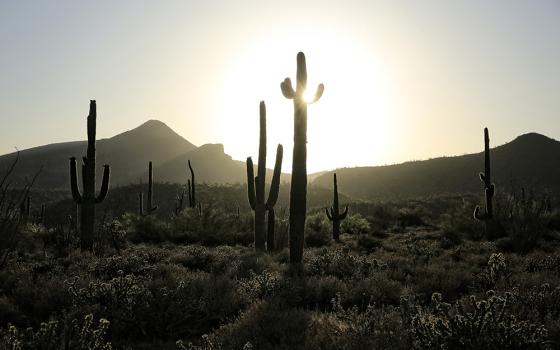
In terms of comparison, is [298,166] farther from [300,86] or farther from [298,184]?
[300,86]

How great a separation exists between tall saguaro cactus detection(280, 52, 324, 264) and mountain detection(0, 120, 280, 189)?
92.8 metres

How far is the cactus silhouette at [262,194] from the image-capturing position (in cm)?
1709

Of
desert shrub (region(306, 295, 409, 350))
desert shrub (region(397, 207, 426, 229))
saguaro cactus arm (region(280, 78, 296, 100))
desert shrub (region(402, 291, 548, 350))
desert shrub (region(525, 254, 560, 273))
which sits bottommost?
desert shrub (region(397, 207, 426, 229))

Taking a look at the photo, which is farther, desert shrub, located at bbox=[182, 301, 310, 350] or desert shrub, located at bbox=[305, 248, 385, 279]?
desert shrub, located at bbox=[305, 248, 385, 279]

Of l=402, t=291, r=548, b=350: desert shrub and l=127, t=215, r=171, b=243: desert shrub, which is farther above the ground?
l=402, t=291, r=548, b=350: desert shrub

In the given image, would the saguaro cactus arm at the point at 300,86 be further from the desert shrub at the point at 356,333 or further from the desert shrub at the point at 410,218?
the desert shrub at the point at 410,218

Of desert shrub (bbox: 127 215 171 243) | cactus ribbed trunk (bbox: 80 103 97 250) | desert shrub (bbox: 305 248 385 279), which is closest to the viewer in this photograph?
desert shrub (bbox: 305 248 385 279)

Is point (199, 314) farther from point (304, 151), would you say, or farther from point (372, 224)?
point (372, 224)

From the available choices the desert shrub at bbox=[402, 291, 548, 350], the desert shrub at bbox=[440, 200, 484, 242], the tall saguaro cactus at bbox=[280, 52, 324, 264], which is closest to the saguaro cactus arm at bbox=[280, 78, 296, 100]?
the tall saguaro cactus at bbox=[280, 52, 324, 264]

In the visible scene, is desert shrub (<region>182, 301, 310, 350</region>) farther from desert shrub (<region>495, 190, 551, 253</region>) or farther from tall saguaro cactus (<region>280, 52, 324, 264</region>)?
desert shrub (<region>495, 190, 551, 253</region>)

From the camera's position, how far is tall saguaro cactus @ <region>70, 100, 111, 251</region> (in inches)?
641

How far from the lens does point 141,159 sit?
133000 mm

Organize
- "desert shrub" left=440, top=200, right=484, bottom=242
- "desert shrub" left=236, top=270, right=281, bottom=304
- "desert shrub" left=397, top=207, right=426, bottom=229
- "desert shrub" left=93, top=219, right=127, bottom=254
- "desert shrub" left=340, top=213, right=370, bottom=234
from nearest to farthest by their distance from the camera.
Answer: "desert shrub" left=236, top=270, right=281, bottom=304 → "desert shrub" left=93, top=219, right=127, bottom=254 → "desert shrub" left=440, top=200, right=484, bottom=242 → "desert shrub" left=340, top=213, right=370, bottom=234 → "desert shrub" left=397, top=207, right=426, bottom=229

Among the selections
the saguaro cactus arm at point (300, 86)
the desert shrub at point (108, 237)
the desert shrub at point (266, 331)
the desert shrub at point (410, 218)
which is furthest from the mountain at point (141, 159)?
the desert shrub at point (266, 331)
